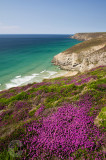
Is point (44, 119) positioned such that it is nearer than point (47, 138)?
No

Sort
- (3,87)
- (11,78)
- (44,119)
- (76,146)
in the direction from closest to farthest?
(76,146), (44,119), (3,87), (11,78)

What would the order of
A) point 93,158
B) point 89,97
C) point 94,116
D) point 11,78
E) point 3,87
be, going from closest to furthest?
point 93,158
point 94,116
point 89,97
point 3,87
point 11,78

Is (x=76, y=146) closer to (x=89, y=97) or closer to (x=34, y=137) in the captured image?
(x=34, y=137)

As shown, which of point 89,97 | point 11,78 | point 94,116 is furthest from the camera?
point 11,78

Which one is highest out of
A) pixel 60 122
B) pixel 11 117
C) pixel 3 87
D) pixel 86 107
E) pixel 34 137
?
pixel 86 107

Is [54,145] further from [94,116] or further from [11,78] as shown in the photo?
[11,78]

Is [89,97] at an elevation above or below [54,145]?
above

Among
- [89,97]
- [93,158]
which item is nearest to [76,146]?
[93,158]

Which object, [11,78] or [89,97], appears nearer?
[89,97]

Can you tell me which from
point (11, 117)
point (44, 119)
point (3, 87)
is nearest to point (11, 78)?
point (3, 87)
